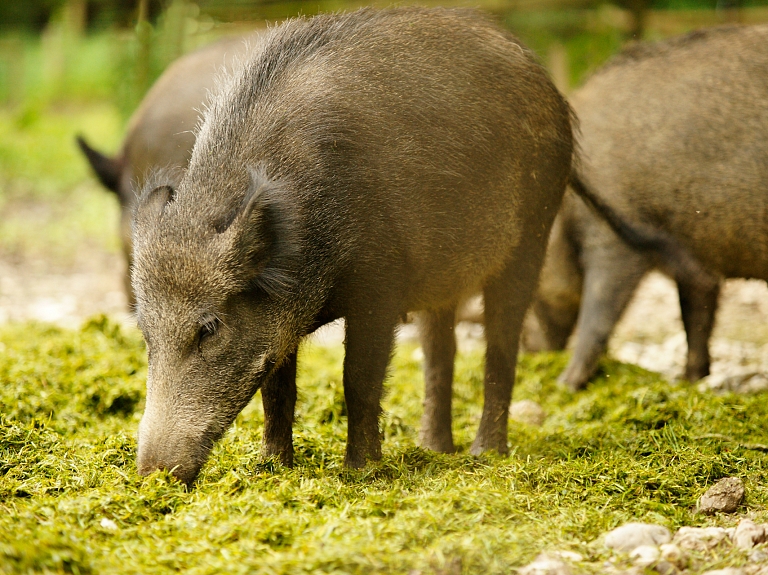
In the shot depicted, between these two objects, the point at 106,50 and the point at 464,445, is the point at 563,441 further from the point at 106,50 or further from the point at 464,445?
the point at 106,50

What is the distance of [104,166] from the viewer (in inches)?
324

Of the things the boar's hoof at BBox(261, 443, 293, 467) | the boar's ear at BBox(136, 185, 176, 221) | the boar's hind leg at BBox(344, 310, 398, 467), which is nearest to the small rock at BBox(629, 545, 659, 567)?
the boar's hind leg at BBox(344, 310, 398, 467)

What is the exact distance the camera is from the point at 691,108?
6508mm

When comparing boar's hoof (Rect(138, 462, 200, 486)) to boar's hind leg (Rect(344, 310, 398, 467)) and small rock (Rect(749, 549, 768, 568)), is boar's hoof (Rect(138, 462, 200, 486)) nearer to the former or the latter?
boar's hind leg (Rect(344, 310, 398, 467))

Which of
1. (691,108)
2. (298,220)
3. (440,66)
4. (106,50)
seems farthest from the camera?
(106,50)

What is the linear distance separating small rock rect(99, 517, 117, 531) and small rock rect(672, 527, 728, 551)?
2.10m

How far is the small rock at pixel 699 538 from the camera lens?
3.54 metres

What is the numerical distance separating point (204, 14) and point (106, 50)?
34.8 feet

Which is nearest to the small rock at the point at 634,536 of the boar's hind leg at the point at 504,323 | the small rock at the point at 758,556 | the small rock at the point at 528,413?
the small rock at the point at 758,556

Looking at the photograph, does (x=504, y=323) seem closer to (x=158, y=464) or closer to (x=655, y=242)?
(x=655, y=242)

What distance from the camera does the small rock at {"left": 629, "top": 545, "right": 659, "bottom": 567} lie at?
3.33 metres

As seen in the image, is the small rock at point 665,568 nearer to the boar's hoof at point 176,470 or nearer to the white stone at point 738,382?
the boar's hoof at point 176,470

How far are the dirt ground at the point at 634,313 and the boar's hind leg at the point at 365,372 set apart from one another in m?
2.95

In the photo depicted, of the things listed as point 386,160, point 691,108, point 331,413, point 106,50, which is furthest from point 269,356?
point 106,50
